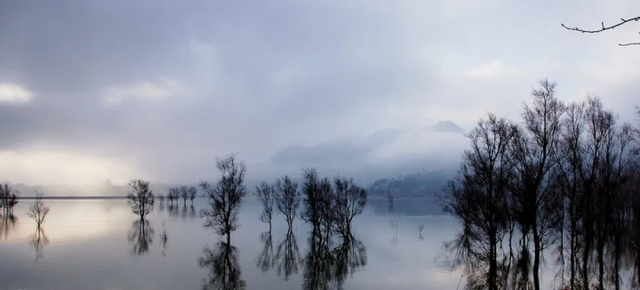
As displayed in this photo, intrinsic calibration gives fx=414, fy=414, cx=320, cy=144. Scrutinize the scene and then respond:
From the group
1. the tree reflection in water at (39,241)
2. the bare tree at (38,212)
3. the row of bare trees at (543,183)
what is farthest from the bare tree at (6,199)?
the row of bare trees at (543,183)

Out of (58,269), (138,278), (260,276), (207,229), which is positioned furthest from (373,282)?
(207,229)

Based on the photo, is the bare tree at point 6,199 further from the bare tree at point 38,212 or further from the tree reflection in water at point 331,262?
the tree reflection in water at point 331,262

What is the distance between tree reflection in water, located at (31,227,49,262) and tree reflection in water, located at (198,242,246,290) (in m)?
13.9

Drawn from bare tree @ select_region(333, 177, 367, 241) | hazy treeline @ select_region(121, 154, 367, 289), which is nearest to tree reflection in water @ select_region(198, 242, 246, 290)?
hazy treeline @ select_region(121, 154, 367, 289)

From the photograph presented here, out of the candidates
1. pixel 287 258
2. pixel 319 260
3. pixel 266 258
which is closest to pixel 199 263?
pixel 266 258

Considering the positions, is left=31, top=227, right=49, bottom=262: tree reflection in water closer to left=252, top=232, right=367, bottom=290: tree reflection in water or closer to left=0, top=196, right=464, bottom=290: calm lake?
left=0, top=196, right=464, bottom=290: calm lake

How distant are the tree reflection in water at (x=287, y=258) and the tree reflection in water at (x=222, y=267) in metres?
3.13

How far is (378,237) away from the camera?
5091cm

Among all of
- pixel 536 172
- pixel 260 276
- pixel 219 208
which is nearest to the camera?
pixel 536 172

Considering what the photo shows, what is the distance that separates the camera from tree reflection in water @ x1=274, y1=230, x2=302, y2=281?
2922 cm

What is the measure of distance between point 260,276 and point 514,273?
16.8 metres

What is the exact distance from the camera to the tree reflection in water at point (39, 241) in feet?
121

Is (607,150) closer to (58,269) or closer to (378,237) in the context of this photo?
(378,237)

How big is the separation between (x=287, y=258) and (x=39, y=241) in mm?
28591
